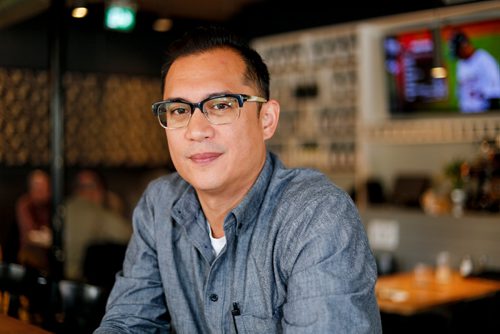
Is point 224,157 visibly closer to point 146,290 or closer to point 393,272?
point 146,290

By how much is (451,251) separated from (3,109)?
13.1 feet

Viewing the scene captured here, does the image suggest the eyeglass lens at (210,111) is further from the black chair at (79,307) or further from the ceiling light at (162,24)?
the ceiling light at (162,24)

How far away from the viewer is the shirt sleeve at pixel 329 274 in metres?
1.64

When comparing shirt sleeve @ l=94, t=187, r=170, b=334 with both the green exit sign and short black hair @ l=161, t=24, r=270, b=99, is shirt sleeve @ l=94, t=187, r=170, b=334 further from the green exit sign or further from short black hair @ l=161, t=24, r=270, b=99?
→ the green exit sign

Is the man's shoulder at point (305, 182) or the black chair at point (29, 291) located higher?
the man's shoulder at point (305, 182)

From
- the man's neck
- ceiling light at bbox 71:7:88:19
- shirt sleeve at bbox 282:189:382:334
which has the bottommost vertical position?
shirt sleeve at bbox 282:189:382:334

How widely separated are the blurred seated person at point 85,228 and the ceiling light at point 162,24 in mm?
2126

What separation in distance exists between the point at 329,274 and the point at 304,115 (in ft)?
21.6

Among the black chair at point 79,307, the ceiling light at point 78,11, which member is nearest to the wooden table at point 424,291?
the black chair at point 79,307

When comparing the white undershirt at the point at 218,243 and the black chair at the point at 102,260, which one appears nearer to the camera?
the white undershirt at the point at 218,243

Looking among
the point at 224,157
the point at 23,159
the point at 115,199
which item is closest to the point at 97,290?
the point at 224,157

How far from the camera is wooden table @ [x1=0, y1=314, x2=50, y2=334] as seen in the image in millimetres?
1993

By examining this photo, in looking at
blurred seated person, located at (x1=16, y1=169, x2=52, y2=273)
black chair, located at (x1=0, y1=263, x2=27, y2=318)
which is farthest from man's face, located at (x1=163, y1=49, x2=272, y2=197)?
blurred seated person, located at (x1=16, y1=169, x2=52, y2=273)

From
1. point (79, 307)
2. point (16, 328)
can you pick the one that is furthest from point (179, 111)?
point (79, 307)
